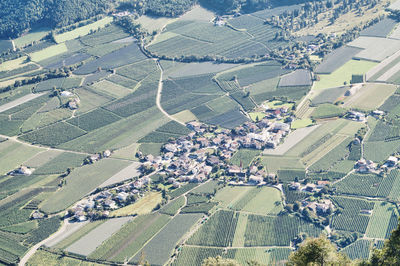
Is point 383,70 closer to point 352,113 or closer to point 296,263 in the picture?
point 352,113

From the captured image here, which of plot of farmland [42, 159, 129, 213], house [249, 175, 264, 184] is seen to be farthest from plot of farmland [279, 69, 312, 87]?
plot of farmland [42, 159, 129, 213]

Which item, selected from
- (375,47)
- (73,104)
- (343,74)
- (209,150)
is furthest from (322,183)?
(375,47)

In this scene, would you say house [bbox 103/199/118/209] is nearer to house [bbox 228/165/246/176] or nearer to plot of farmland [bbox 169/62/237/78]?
house [bbox 228/165/246/176]

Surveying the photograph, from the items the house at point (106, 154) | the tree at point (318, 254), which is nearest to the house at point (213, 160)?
the house at point (106, 154)

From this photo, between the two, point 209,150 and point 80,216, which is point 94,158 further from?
point 209,150

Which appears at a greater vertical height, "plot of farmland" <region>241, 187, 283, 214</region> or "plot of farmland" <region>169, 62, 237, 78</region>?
"plot of farmland" <region>169, 62, 237, 78</region>

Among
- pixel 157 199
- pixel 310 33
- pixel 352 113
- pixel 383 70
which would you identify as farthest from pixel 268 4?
pixel 157 199
